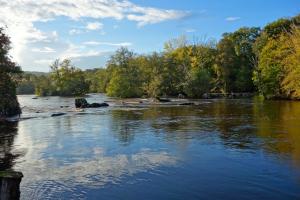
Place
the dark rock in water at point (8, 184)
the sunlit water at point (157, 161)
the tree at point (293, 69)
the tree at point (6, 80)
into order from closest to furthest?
the dark rock in water at point (8, 184)
the sunlit water at point (157, 161)
the tree at point (6, 80)
the tree at point (293, 69)

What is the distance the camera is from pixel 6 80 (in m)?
37.5

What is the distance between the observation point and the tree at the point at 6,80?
3640 cm

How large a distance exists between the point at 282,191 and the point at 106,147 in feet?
47.6

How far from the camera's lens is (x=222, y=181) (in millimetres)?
17984

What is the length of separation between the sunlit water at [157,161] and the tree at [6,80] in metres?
4.20

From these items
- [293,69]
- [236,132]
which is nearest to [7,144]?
[236,132]

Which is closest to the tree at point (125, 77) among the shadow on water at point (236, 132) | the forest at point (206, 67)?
the forest at point (206, 67)

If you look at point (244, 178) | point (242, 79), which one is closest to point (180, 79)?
point (242, 79)

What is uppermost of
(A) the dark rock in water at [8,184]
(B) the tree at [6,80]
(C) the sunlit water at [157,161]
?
(B) the tree at [6,80]

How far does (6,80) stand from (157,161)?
849 inches

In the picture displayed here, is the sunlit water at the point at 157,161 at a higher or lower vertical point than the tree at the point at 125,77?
lower

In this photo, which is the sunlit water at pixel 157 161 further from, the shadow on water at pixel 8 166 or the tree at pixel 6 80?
the tree at pixel 6 80

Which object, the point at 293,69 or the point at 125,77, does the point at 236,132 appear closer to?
the point at 293,69

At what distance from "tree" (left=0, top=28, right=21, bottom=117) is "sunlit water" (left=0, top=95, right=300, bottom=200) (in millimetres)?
4200
